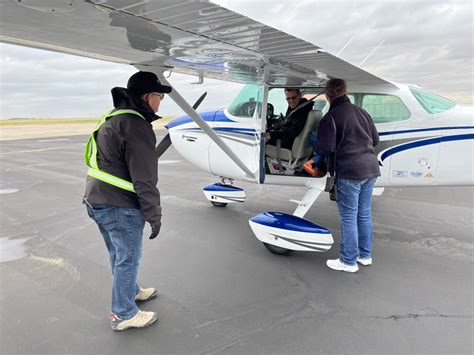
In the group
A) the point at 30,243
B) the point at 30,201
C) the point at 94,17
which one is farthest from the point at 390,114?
the point at 30,201

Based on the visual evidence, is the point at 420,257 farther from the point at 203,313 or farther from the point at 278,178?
the point at 203,313

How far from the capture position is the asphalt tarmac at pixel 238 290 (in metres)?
2.31

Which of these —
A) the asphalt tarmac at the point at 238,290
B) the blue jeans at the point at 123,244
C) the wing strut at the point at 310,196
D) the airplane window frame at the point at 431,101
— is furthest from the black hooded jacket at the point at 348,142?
the blue jeans at the point at 123,244

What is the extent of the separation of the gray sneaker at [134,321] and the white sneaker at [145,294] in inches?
11.6

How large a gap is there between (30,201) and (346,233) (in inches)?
226

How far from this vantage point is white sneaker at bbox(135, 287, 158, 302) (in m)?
2.79

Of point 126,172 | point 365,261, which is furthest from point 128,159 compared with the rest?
point 365,261

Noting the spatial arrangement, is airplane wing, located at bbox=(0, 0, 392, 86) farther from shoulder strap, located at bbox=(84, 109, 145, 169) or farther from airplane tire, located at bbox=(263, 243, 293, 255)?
airplane tire, located at bbox=(263, 243, 293, 255)

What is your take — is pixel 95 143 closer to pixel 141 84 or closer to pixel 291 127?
pixel 141 84

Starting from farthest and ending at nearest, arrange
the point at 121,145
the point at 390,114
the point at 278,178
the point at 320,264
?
1. the point at 278,178
2. the point at 390,114
3. the point at 320,264
4. the point at 121,145

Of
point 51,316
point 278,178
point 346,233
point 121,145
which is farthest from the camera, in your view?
point 278,178

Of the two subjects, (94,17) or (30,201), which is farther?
(30,201)

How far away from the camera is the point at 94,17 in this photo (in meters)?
1.71

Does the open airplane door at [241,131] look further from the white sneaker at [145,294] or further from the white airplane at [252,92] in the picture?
the white sneaker at [145,294]
